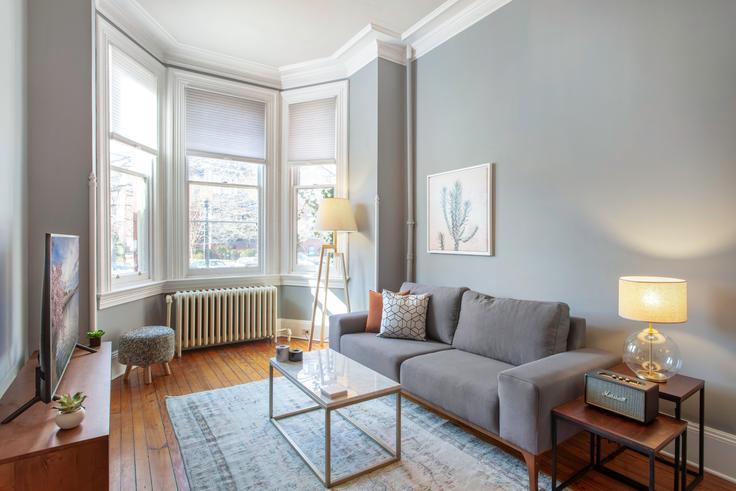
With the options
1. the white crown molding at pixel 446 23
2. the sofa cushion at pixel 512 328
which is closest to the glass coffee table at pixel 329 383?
the sofa cushion at pixel 512 328

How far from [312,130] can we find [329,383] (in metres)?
3.34

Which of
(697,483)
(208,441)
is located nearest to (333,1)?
(208,441)

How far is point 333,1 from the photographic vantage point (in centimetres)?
338

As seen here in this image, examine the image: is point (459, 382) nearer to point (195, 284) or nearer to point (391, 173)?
point (391, 173)

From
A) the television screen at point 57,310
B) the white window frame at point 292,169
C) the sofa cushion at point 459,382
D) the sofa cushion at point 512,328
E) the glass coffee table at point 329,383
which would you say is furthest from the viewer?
the white window frame at point 292,169

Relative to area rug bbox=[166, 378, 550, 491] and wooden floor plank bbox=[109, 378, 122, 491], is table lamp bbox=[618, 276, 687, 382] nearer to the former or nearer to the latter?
area rug bbox=[166, 378, 550, 491]

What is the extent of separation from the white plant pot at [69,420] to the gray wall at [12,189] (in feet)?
2.32

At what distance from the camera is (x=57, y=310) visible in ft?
5.86

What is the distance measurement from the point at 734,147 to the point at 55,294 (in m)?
3.36

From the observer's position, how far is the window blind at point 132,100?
3501mm

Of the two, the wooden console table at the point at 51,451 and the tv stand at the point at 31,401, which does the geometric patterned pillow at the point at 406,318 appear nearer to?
the wooden console table at the point at 51,451

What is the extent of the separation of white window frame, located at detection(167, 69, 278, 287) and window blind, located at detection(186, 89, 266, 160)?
58 mm

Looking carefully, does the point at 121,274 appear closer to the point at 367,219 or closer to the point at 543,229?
the point at 367,219

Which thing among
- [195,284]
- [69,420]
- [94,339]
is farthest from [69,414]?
[195,284]
